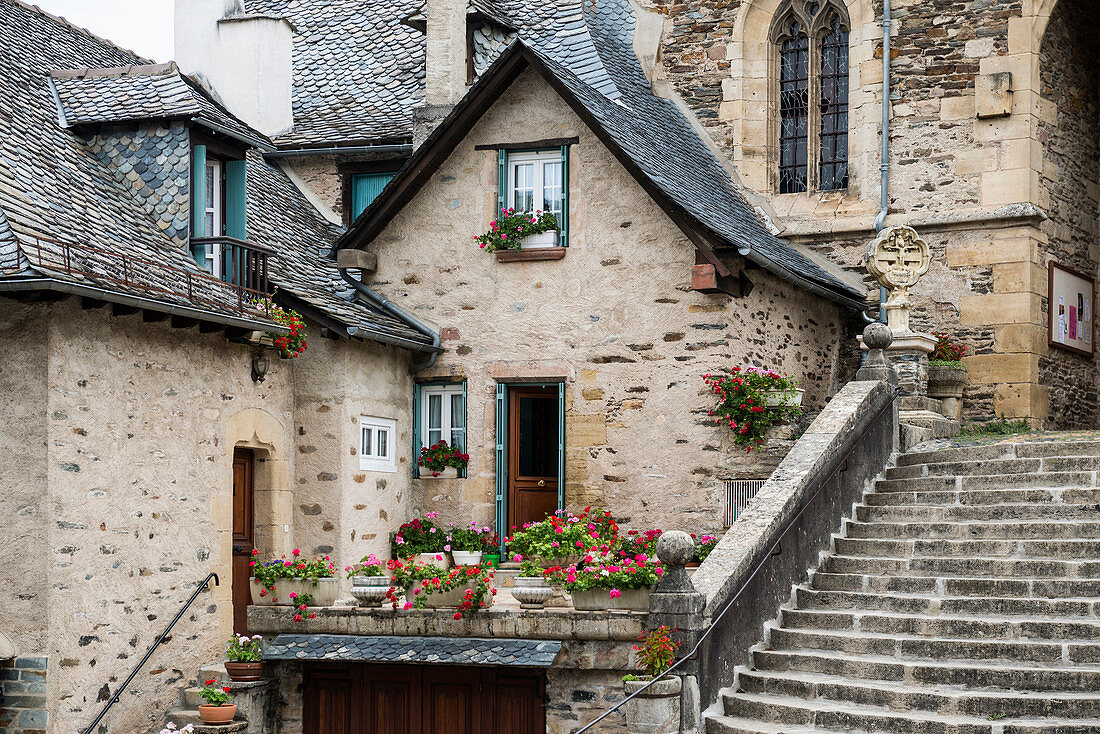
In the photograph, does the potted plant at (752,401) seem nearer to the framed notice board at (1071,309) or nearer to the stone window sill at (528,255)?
the stone window sill at (528,255)

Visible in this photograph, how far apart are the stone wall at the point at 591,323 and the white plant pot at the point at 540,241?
6.8 inches

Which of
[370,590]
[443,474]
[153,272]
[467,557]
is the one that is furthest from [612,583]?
[153,272]

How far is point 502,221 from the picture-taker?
14.1m

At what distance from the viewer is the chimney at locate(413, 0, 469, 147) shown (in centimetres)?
1547

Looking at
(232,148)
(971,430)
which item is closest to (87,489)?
(232,148)

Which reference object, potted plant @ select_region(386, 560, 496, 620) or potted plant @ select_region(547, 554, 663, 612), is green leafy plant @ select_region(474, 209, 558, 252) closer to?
potted plant @ select_region(386, 560, 496, 620)

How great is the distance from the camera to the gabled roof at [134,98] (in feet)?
39.8

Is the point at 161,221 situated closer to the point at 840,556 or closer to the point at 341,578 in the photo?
the point at 341,578

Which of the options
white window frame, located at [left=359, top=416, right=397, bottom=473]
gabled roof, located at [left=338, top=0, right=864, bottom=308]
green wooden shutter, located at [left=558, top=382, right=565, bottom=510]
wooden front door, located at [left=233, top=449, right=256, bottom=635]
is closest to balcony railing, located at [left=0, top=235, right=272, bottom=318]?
wooden front door, located at [left=233, top=449, right=256, bottom=635]

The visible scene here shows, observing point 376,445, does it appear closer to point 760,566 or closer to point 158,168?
point 158,168

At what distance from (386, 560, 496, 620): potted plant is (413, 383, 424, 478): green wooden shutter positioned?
10.4ft

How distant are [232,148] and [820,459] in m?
5.88

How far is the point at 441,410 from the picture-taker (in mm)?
14383

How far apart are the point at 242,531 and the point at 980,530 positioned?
616cm
